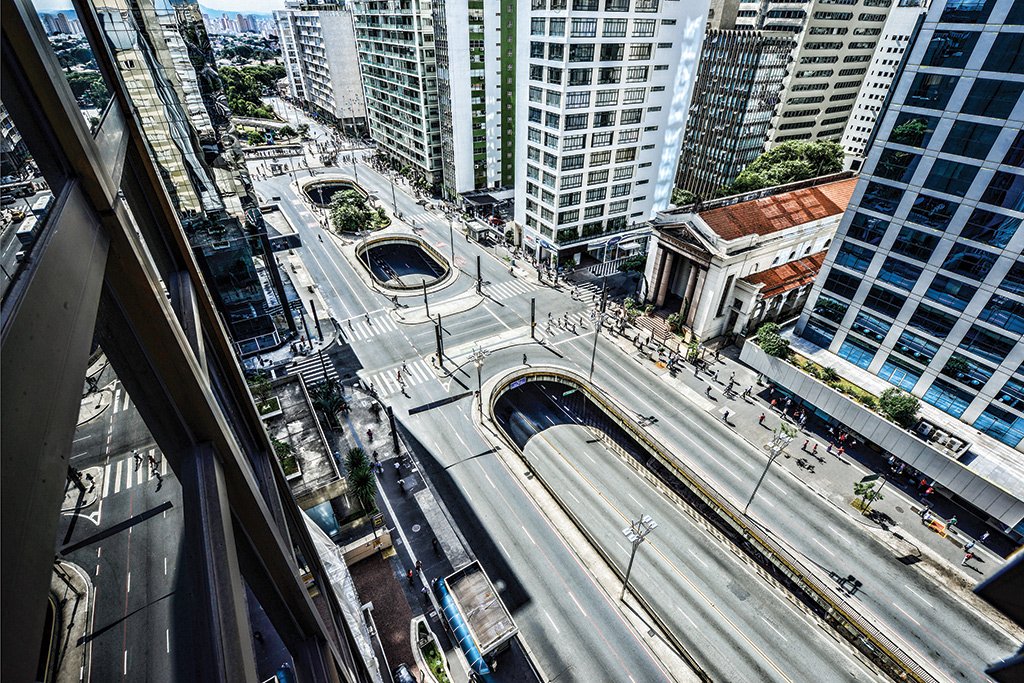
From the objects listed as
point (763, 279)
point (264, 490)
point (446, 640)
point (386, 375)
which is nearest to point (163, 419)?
point (264, 490)

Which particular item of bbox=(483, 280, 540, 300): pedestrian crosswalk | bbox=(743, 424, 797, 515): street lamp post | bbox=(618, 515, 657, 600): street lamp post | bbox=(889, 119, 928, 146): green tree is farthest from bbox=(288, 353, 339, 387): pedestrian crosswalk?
bbox=(889, 119, 928, 146): green tree

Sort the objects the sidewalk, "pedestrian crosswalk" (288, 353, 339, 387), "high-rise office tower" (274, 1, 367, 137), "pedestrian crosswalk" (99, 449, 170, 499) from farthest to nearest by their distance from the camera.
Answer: "high-rise office tower" (274, 1, 367, 137), "pedestrian crosswalk" (288, 353, 339, 387), the sidewalk, "pedestrian crosswalk" (99, 449, 170, 499)

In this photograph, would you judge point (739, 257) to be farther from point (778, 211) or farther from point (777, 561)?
point (777, 561)

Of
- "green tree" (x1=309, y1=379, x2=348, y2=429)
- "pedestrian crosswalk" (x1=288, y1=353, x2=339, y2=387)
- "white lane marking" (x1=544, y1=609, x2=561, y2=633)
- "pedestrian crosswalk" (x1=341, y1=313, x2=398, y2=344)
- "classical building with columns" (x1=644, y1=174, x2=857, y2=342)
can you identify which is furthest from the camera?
"pedestrian crosswalk" (x1=341, y1=313, x2=398, y2=344)

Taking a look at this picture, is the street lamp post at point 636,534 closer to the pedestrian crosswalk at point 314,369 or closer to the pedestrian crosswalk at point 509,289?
the pedestrian crosswalk at point 314,369

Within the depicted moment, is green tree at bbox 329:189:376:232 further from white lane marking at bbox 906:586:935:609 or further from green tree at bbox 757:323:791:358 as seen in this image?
white lane marking at bbox 906:586:935:609

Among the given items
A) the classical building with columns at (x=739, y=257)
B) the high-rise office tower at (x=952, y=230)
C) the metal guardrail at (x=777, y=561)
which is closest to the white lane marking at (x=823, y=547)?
the metal guardrail at (x=777, y=561)

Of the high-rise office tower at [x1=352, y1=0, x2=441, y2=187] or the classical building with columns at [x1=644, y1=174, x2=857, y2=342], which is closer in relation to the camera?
the classical building with columns at [x1=644, y1=174, x2=857, y2=342]

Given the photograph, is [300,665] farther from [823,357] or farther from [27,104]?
[823,357]
